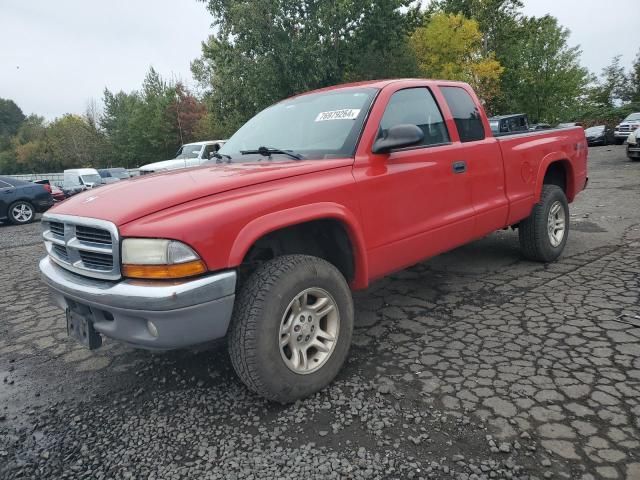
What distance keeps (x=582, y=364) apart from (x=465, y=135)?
1.98 meters

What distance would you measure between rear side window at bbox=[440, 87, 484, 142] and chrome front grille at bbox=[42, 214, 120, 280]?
2782 millimetres

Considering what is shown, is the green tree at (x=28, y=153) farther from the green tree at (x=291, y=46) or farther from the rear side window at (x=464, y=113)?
the rear side window at (x=464, y=113)

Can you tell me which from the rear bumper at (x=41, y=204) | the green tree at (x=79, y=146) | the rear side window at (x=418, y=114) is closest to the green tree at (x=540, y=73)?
the rear bumper at (x=41, y=204)

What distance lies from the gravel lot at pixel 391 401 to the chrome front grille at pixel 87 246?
2.81 ft

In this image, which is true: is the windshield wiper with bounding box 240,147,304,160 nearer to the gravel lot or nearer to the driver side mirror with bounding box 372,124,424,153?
the driver side mirror with bounding box 372,124,424,153

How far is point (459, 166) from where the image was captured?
3506 mm

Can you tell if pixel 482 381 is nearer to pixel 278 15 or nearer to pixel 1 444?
pixel 1 444

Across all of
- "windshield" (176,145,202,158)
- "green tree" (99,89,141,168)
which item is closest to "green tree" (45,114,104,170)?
"green tree" (99,89,141,168)

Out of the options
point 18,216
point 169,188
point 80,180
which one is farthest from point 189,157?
point 169,188

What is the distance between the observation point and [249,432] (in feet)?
7.46

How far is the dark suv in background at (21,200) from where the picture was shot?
11828mm

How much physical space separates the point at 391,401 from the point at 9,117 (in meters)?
113

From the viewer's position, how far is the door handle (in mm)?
3468

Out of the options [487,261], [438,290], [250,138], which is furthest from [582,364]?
[250,138]
